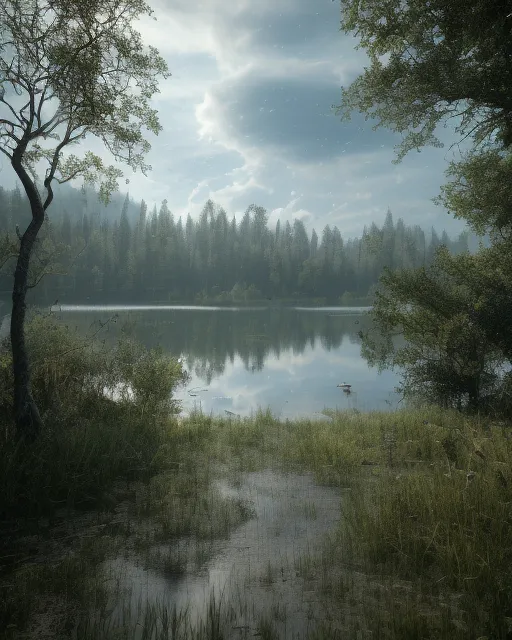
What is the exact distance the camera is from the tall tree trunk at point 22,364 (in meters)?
8.04

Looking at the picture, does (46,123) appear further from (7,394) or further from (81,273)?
(81,273)

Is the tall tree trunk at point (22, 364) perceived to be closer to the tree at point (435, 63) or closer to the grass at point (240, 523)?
the grass at point (240, 523)

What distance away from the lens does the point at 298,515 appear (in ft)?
20.2

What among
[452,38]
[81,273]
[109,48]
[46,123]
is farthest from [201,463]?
[81,273]

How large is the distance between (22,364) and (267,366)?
2177cm

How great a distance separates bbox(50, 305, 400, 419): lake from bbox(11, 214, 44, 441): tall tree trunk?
14.3ft

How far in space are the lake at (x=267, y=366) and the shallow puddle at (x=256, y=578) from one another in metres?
8.25

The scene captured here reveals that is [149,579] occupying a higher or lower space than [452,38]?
lower

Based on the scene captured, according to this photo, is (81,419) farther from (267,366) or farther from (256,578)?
(267,366)

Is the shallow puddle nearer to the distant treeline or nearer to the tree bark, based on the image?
the tree bark

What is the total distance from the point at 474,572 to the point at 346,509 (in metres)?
1.92

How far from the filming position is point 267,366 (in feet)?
96.5

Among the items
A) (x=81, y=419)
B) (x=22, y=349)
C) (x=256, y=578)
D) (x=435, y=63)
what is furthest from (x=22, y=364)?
(x=435, y=63)

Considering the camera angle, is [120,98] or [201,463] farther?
[120,98]
